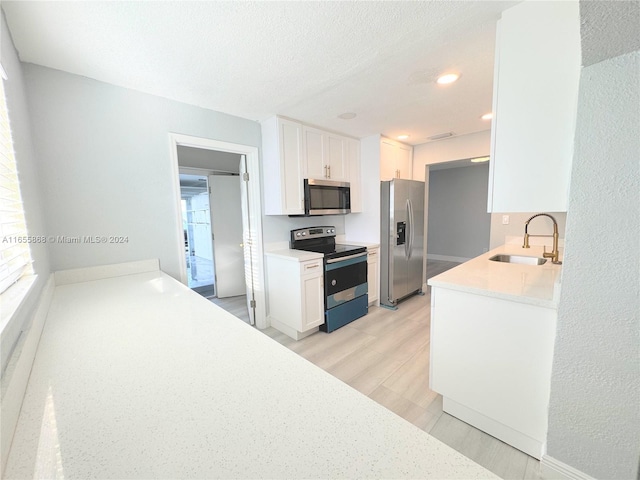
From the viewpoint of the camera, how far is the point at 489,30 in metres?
1.44

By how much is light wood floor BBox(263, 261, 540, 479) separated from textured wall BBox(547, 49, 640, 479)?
14.6 inches

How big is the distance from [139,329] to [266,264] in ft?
6.26

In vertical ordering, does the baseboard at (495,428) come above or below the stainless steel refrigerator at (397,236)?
below

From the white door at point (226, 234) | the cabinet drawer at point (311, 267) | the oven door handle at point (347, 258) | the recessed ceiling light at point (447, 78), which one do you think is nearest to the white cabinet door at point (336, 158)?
the oven door handle at point (347, 258)

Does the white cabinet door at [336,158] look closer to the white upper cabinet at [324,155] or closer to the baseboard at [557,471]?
the white upper cabinet at [324,155]

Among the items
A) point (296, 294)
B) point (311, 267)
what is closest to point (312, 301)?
point (296, 294)

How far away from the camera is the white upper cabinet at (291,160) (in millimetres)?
2688

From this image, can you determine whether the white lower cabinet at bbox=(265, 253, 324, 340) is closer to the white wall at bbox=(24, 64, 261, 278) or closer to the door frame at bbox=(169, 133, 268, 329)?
the door frame at bbox=(169, 133, 268, 329)

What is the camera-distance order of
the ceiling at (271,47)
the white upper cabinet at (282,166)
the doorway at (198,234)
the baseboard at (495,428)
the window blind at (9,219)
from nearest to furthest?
the window blind at (9,219), the ceiling at (271,47), the baseboard at (495,428), the white upper cabinet at (282,166), the doorway at (198,234)

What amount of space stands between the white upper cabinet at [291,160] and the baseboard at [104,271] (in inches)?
47.8

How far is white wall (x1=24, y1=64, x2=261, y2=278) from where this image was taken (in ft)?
5.63

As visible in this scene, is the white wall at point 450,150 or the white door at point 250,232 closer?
the white door at point 250,232

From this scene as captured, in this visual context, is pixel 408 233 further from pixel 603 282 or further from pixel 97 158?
pixel 97 158

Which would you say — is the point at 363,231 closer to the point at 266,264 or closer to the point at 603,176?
the point at 266,264
